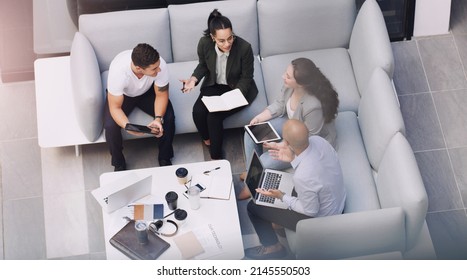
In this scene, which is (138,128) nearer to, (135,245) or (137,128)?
(137,128)

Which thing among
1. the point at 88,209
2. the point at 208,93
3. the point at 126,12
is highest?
the point at 126,12

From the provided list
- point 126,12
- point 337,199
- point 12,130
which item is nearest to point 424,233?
point 337,199

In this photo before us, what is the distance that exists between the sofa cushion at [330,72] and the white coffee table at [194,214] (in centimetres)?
86

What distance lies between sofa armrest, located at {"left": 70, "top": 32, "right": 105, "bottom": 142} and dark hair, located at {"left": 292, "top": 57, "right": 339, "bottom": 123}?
1.31m

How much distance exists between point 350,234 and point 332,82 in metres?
1.31

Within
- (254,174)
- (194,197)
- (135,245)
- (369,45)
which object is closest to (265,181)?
(254,174)

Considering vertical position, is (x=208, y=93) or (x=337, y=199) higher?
(x=208, y=93)

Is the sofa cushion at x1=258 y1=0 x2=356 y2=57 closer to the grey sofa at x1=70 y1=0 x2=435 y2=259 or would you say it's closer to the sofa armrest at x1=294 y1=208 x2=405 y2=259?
the grey sofa at x1=70 y1=0 x2=435 y2=259

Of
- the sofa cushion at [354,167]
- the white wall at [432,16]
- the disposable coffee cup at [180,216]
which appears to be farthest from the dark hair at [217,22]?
the white wall at [432,16]

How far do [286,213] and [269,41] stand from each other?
1371 mm

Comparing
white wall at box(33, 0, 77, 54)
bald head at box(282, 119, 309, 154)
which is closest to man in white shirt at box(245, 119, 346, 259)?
bald head at box(282, 119, 309, 154)

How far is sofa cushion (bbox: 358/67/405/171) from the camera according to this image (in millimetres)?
4445

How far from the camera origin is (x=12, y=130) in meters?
5.38
